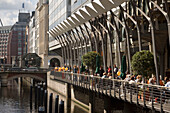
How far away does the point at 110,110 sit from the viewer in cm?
2511

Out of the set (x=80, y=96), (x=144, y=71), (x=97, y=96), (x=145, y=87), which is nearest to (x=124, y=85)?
(x=144, y=71)

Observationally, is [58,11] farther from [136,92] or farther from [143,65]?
[136,92]

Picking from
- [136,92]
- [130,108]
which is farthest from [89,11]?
[136,92]

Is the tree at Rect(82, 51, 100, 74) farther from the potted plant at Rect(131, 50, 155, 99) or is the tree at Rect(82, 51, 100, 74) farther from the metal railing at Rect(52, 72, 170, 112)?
the potted plant at Rect(131, 50, 155, 99)

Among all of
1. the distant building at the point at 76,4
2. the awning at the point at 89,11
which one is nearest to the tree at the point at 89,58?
the awning at the point at 89,11

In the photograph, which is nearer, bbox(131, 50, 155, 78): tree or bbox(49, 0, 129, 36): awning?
bbox(131, 50, 155, 78): tree

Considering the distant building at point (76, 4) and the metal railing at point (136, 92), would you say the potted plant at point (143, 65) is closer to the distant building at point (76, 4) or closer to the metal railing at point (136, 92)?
the metal railing at point (136, 92)

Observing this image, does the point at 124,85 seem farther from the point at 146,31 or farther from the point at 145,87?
the point at 146,31

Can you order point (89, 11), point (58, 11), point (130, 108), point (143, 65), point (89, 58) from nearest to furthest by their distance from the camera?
point (143, 65)
point (130, 108)
point (89, 58)
point (89, 11)
point (58, 11)

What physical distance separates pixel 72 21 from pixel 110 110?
22.6 metres

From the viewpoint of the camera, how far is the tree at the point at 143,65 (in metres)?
20.0

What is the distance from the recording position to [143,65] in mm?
20078

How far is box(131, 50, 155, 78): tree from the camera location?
65.7 ft

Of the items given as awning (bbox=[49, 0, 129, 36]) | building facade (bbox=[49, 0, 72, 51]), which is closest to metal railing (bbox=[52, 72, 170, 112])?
awning (bbox=[49, 0, 129, 36])
